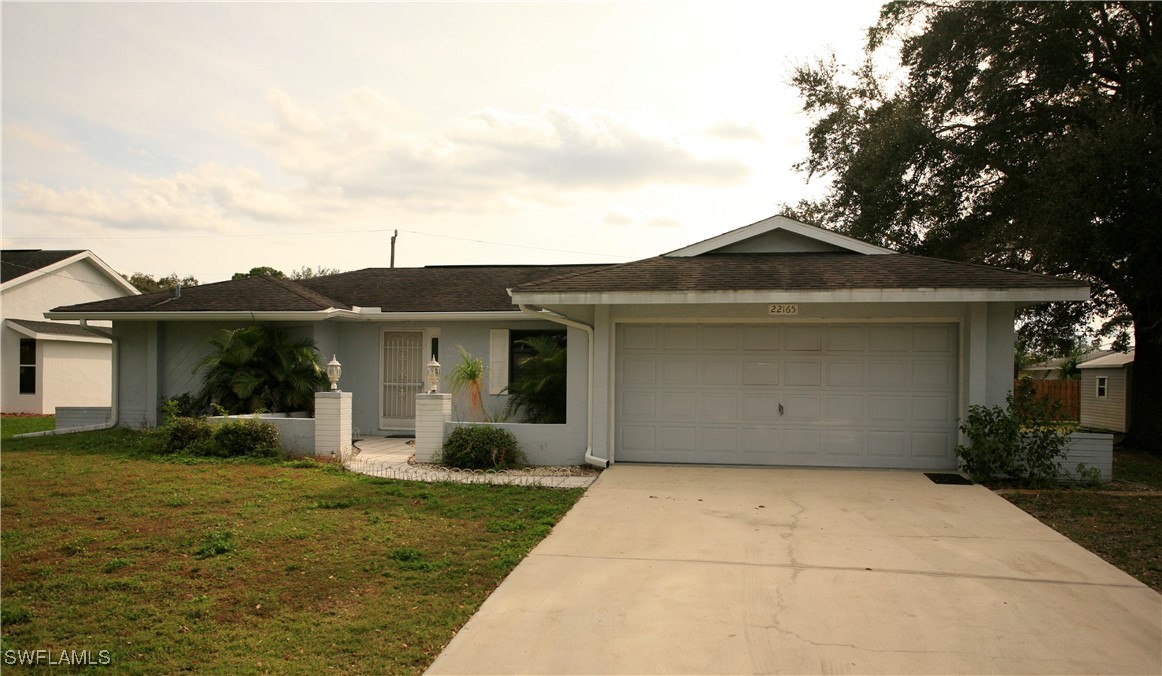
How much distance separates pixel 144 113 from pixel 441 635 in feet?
42.2

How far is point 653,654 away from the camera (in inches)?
177

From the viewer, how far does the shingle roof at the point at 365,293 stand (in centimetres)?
1451

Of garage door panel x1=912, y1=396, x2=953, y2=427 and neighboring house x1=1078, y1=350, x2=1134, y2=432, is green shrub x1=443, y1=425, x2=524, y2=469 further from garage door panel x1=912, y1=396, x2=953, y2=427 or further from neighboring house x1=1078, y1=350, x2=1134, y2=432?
→ neighboring house x1=1078, y1=350, x2=1134, y2=432

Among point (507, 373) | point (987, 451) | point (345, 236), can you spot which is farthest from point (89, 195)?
point (345, 236)

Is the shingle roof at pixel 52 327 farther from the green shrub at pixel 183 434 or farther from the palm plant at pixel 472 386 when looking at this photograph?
the palm plant at pixel 472 386

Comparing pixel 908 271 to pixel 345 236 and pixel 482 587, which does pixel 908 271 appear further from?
pixel 345 236

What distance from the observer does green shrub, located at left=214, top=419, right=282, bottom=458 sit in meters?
11.8

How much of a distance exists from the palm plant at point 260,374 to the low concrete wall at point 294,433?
3.86 ft

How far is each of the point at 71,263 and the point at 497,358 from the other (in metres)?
18.0

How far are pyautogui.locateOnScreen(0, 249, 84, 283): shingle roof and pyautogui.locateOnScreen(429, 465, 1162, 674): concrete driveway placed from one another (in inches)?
876

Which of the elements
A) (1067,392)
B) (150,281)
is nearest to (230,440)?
(1067,392)

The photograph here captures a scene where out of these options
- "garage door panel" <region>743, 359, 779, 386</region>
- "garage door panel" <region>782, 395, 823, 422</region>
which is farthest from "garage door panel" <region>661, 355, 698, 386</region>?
"garage door panel" <region>782, 395, 823, 422</region>

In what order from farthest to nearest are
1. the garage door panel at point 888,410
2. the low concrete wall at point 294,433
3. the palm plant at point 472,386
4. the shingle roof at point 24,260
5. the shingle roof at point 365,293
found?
the shingle roof at point 24,260
the shingle roof at point 365,293
the palm plant at point 472,386
the low concrete wall at point 294,433
the garage door panel at point 888,410
